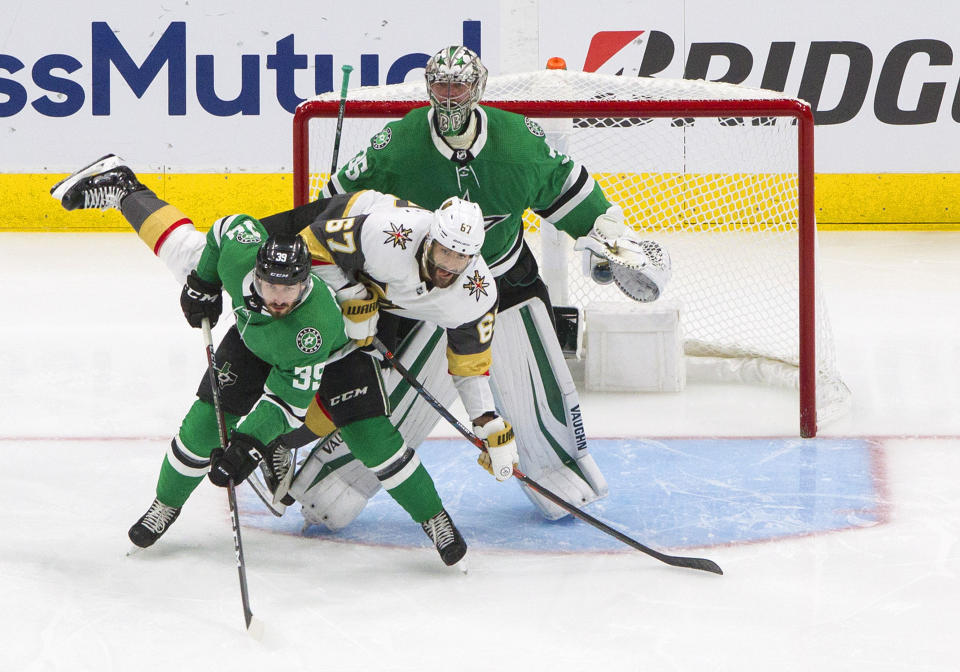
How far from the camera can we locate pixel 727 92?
4156mm

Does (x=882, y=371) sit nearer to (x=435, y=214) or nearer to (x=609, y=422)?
(x=609, y=422)

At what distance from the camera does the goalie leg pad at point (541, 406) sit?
3270mm

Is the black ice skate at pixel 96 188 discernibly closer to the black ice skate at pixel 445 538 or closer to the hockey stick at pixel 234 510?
the hockey stick at pixel 234 510

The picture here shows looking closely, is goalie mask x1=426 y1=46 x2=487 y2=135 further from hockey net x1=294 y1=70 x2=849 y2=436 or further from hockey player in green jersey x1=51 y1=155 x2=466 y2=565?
hockey net x1=294 y1=70 x2=849 y2=436

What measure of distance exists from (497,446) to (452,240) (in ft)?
1.67

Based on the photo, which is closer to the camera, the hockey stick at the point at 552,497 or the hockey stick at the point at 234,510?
the hockey stick at the point at 234,510

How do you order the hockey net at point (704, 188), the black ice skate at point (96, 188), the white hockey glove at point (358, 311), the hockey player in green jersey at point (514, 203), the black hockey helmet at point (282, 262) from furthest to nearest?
1. the hockey net at point (704, 188)
2. the black ice skate at point (96, 188)
3. the hockey player in green jersey at point (514, 203)
4. the white hockey glove at point (358, 311)
5. the black hockey helmet at point (282, 262)

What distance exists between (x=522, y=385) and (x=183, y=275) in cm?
89

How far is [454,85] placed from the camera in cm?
294

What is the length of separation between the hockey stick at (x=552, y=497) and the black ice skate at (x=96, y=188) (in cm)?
75

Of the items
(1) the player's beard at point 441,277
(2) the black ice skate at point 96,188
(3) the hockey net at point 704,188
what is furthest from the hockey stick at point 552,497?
(3) the hockey net at point 704,188

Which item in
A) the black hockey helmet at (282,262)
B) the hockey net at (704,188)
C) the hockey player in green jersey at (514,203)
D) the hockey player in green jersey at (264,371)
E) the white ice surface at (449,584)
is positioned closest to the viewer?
the white ice surface at (449,584)

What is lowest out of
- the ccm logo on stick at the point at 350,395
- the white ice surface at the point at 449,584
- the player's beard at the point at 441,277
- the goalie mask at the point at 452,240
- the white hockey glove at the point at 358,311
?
the white ice surface at the point at 449,584

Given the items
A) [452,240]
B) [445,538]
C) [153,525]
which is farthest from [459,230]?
[153,525]
